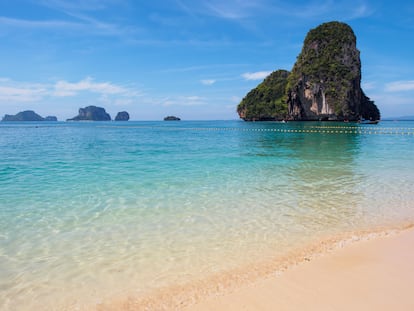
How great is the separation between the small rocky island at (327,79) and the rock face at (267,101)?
18.2 feet

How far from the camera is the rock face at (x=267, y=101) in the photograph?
437 feet

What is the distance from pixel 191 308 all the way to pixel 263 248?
2.29 m

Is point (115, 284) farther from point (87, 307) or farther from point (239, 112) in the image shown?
point (239, 112)

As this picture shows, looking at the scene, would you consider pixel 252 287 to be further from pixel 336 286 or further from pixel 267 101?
pixel 267 101

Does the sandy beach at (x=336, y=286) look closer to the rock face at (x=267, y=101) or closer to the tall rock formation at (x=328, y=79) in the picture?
the tall rock formation at (x=328, y=79)

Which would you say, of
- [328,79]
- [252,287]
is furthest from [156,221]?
[328,79]

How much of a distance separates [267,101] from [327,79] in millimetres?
32972

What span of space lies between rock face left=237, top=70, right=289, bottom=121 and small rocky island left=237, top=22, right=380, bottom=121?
5555 millimetres

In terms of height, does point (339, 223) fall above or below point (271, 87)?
below

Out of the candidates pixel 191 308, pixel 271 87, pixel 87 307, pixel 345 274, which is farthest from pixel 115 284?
pixel 271 87

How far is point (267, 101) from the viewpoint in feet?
463

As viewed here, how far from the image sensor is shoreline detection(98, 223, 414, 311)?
3873 millimetres

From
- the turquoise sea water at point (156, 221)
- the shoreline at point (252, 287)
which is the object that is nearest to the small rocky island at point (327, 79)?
the turquoise sea water at point (156, 221)

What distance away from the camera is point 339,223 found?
23.3 ft
